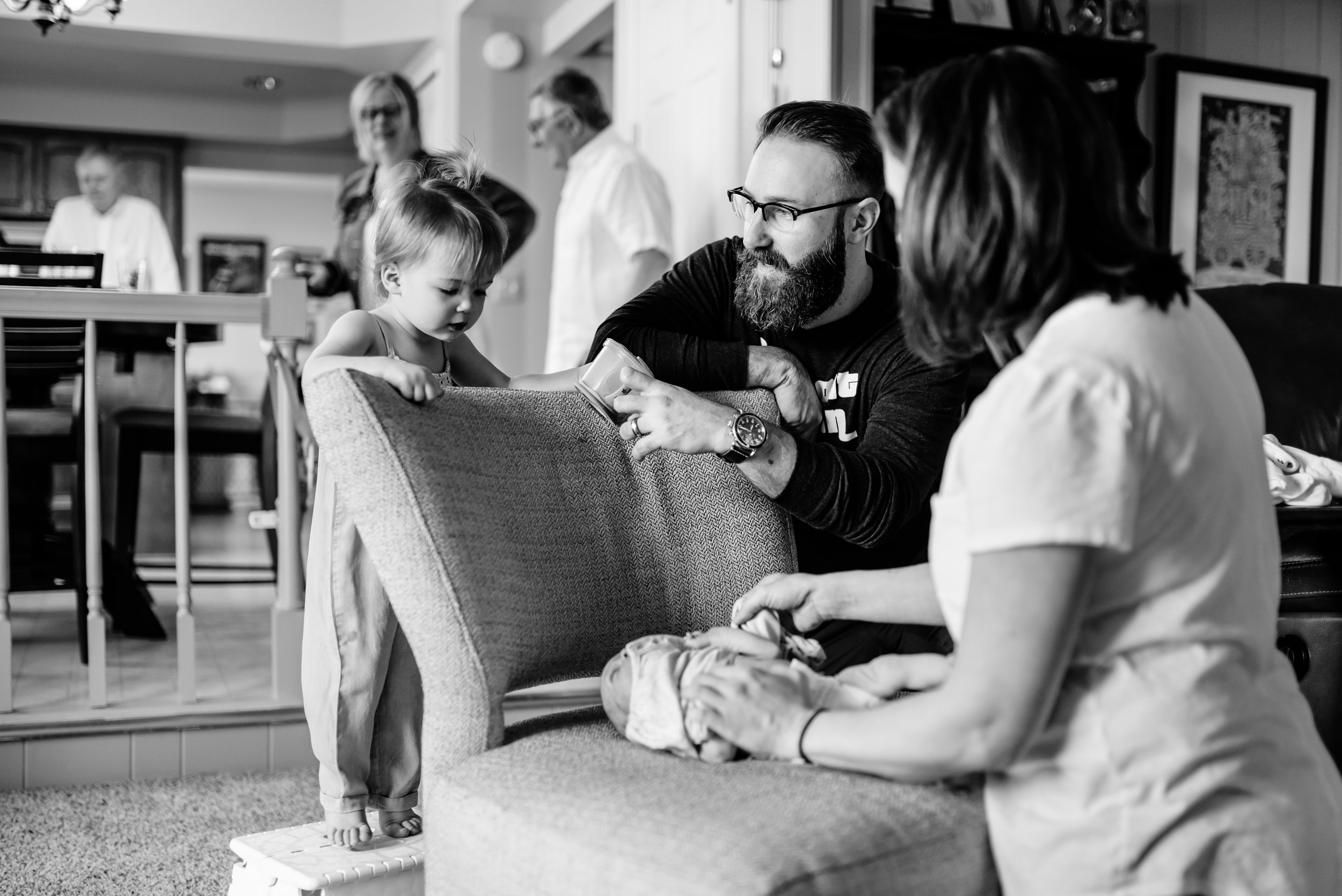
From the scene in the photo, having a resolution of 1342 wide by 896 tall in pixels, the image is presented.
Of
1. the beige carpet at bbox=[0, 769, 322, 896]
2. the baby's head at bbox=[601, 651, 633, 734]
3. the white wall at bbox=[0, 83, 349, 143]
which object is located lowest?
the beige carpet at bbox=[0, 769, 322, 896]

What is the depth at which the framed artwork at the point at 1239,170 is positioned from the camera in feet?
13.9

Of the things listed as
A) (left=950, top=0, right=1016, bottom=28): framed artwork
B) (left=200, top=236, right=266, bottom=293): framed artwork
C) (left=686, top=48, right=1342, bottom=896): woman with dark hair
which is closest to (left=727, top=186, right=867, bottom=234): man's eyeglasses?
(left=686, top=48, right=1342, bottom=896): woman with dark hair

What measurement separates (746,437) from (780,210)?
404mm

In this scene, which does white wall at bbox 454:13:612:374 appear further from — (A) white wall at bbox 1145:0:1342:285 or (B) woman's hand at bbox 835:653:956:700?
(B) woman's hand at bbox 835:653:956:700

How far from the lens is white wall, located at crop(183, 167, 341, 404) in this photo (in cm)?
1038

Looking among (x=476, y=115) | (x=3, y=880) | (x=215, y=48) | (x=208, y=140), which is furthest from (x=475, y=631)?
(x=208, y=140)

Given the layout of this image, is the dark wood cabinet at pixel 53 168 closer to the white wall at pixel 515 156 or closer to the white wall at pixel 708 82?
the white wall at pixel 515 156

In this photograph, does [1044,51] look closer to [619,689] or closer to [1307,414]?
[1307,414]

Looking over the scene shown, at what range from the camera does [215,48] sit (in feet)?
21.5

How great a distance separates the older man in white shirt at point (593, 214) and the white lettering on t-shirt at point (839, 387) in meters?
1.95

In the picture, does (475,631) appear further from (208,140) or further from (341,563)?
(208,140)

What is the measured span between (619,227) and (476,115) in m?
2.48

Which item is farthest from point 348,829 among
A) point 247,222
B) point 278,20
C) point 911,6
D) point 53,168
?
point 247,222

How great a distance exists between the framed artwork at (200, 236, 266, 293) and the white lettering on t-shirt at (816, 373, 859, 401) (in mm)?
9565
